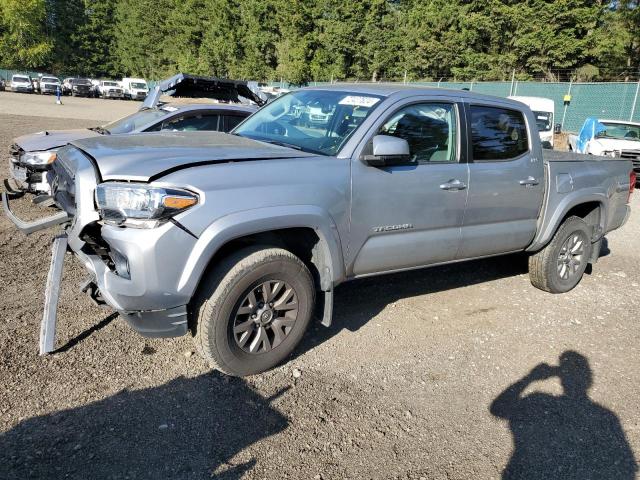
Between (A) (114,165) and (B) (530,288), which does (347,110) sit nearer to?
(A) (114,165)

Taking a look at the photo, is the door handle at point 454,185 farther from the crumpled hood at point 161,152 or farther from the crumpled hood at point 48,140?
the crumpled hood at point 48,140

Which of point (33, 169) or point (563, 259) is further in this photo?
point (33, 169)

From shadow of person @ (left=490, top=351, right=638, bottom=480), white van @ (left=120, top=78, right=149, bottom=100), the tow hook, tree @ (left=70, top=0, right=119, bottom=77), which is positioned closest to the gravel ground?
the tow hook

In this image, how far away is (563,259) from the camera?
546 cm

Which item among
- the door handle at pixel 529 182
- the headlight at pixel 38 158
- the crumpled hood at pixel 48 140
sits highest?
the door handle at pixel 529 182

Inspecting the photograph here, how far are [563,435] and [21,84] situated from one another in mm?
57888

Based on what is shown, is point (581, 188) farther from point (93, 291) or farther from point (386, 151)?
point (93, 291)

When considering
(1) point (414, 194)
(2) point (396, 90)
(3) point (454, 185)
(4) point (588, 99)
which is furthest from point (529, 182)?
(4) point (588, 99)

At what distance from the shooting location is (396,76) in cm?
4291

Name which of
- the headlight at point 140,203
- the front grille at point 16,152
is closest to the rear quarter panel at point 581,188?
the headlight at point 140,203

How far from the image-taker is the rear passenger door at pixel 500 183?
436 cm

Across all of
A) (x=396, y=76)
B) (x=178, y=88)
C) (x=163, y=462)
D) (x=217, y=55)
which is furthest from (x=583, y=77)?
(x=217, y=55)

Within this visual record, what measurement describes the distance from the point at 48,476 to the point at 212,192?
1.66 meters

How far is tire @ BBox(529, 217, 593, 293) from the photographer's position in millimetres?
5266
